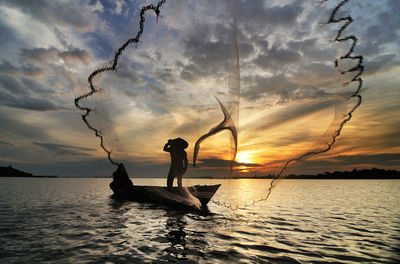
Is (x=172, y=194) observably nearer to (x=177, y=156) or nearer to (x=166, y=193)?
(x=166, y=193)

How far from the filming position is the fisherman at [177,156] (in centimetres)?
1372

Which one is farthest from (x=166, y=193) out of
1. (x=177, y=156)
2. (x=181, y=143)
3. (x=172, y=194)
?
(x=181, y=143)

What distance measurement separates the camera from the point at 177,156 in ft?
45.0

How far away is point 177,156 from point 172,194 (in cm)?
304

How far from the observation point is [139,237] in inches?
329

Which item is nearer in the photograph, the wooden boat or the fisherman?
the fisherman

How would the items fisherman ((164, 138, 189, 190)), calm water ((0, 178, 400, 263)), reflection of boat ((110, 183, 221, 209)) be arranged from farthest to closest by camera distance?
reflection of boat ((110, 183, 221, 209)) → fisherman ((164, 138, 189, 190)) → calm water ((0, 178, 400, 263))

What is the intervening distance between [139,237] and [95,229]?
2570 mm

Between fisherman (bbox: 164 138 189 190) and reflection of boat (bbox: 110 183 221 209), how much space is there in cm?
117

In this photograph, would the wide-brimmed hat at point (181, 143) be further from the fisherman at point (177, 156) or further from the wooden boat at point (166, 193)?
the wooden boat at point (166, 193)

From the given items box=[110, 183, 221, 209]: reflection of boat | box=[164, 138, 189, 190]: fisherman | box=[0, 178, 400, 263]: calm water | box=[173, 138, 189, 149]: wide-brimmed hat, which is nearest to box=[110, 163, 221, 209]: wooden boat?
box=[110, 183, 221, 209]: reflection of boat

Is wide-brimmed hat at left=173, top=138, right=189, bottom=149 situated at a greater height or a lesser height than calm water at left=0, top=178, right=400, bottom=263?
greater

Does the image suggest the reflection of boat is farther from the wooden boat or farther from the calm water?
the calm water

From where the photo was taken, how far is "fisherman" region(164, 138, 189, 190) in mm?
13718
